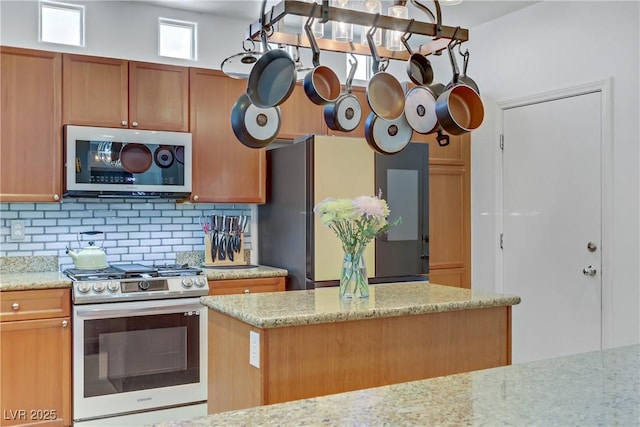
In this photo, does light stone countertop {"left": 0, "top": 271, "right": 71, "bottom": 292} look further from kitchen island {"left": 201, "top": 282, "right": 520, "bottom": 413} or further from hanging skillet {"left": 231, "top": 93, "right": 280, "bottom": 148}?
hanging skillet {"left": 231, "top": 93, "right": 280, "bottom": 148}

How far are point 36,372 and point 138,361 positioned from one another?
1.75 ft

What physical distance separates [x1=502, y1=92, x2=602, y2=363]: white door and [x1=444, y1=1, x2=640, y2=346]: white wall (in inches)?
5.3

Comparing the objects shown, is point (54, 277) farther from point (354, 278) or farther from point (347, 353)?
point (347, 353)

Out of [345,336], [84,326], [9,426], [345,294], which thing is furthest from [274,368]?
[9,426]

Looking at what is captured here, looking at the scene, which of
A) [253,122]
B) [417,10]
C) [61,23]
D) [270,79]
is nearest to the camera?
[270,79]

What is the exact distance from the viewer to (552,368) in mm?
1500

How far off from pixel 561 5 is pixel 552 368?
324 centimetres

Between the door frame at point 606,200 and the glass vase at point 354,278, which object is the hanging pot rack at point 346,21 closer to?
the glass vase at point 354,278

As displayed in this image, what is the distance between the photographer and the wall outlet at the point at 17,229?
371 cm

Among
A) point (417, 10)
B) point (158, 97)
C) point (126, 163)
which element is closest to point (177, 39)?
point (158, 97)

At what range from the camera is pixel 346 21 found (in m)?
2.02

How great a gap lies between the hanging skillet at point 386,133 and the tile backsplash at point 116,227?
7.33 feet

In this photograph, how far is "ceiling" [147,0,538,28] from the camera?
4.07 m

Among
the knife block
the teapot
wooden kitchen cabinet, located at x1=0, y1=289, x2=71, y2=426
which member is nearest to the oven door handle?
wooden kitchen cabinet, located at x1=0, y1=289, x2=71, y2=426
